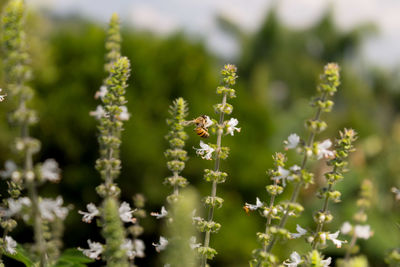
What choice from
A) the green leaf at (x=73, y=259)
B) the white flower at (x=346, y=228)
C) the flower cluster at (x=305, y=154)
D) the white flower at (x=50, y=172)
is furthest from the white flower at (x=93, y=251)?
the white flower at (x=346, y=228)

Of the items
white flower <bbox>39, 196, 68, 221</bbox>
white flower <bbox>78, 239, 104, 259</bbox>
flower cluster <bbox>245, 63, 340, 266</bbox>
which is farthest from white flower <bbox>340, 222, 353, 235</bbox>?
white flower <bbox>39, 196, 68, 221</bbox>

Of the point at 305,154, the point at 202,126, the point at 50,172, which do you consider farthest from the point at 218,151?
the point at 50,172

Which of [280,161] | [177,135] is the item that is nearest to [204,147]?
[177,135]

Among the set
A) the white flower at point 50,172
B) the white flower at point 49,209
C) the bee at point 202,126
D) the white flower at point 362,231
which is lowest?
the white flower at point 49,209

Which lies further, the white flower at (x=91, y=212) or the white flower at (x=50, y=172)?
the white flower at (x=91, y=212)

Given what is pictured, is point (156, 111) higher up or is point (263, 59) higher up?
point (263, 59)

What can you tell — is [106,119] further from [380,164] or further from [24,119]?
[380,164]

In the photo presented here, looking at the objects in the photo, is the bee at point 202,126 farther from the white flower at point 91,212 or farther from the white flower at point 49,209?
the white flower at point 49,209

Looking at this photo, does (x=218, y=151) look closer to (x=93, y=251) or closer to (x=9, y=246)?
(x=93, y=251)

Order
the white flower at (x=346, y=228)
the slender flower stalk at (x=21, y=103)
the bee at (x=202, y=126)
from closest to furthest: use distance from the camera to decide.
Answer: the slender flower stalk at (x=21, y=103) → the white flower at (x=346, y=228) → the bee at (x=202, y=126)
